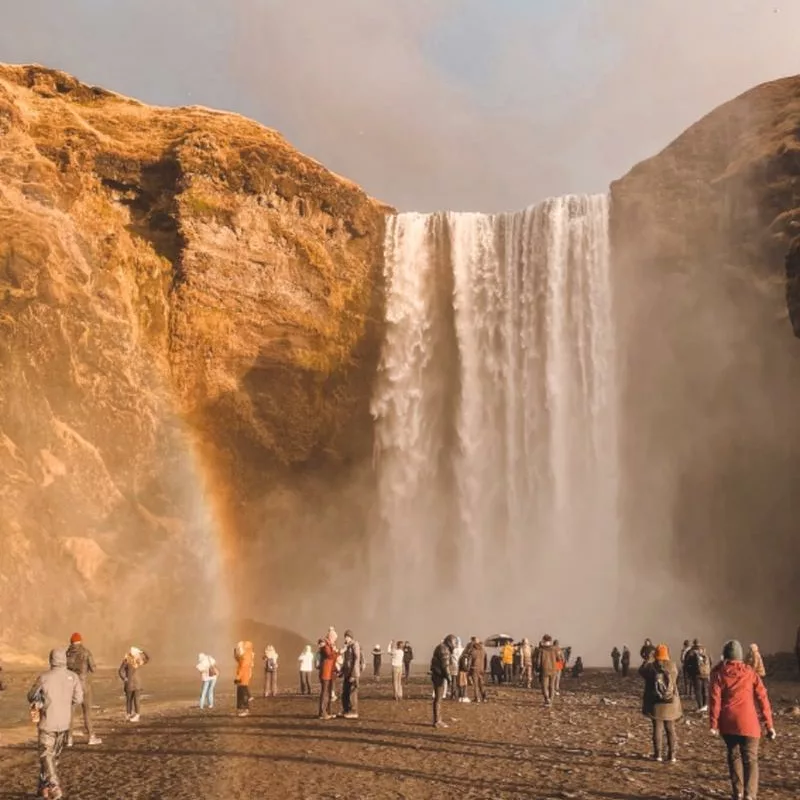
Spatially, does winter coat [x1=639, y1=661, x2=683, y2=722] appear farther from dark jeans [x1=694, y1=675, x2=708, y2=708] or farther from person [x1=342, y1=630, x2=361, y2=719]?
dark jeans [x1=694, y1=675, x2=708, y2=708]

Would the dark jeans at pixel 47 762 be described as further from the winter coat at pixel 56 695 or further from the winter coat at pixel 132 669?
the winter coat at pixel 132 669

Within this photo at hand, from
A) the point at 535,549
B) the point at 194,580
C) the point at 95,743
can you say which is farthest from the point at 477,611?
the point at 95,743

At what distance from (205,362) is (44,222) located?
11.5 m

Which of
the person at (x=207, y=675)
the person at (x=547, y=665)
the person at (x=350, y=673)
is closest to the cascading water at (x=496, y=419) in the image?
the person at (x=547, y=665)

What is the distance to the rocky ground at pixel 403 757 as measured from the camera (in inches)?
434

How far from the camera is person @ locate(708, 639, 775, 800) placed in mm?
9266

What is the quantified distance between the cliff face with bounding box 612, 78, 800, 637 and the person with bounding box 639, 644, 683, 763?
3723 cm

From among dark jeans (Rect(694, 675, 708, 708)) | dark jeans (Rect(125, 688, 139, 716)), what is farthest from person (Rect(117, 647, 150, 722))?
dark jeans (Rect(694, 675, 708, 708))

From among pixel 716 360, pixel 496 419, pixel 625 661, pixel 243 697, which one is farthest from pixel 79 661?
pixel 716 360

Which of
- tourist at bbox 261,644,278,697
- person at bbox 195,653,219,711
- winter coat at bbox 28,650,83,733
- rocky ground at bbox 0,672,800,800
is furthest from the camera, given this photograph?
tourist at bbox 261,644,278,697

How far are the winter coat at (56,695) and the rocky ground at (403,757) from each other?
1.14 m

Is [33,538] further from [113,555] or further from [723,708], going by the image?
[723,708]

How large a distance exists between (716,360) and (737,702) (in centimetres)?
4348

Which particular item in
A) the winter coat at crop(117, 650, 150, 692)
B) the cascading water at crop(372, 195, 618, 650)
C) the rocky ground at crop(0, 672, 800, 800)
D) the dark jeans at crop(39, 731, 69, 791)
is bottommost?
the rocky ground at crop(0, 672, 800, 800)
